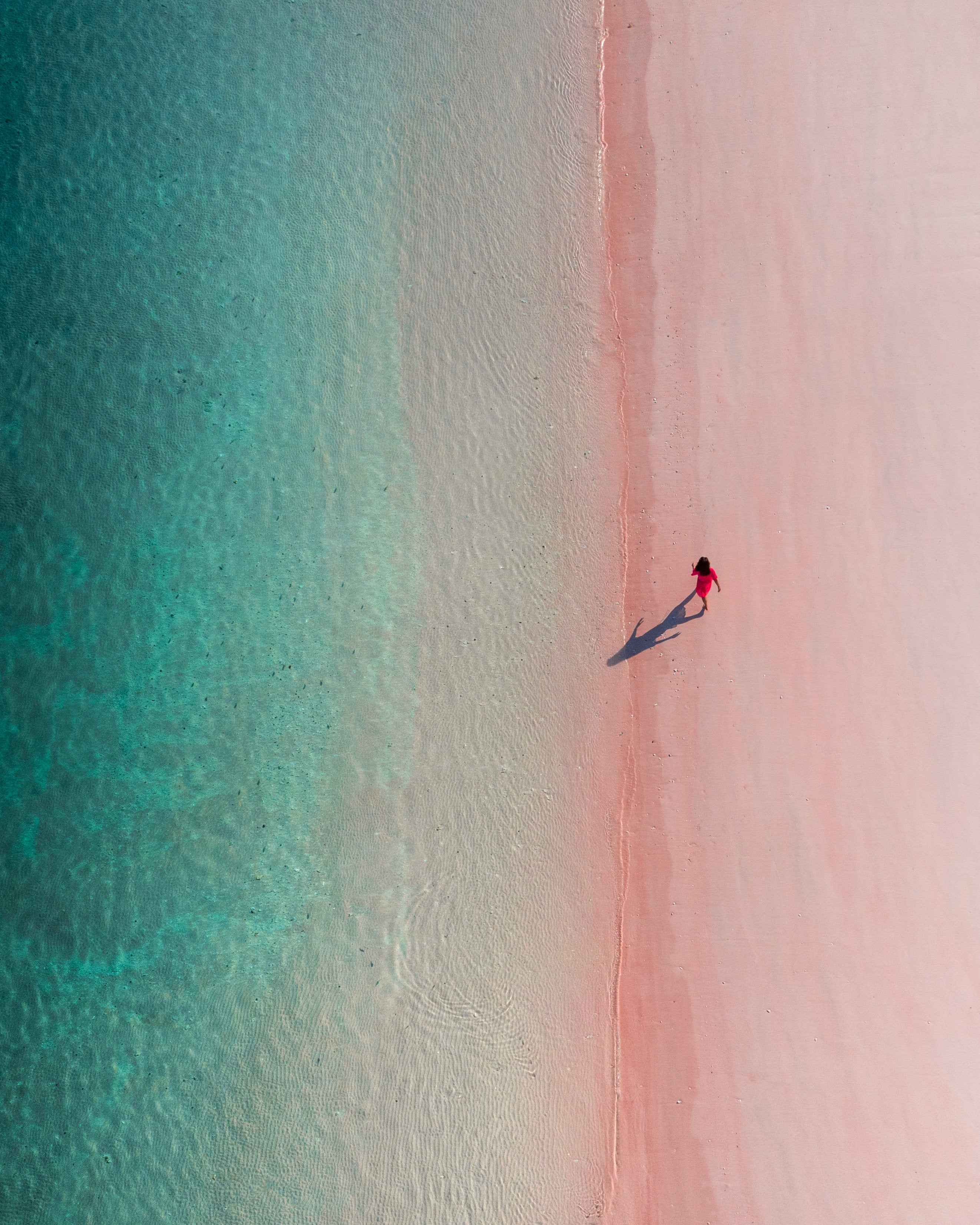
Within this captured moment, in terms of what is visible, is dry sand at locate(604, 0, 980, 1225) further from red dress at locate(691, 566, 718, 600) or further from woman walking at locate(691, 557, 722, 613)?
red dress at locate(691, 566, 718, 600)

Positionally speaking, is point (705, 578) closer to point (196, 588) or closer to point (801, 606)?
point (801, 606)

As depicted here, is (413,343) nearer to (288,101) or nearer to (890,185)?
(288,101)

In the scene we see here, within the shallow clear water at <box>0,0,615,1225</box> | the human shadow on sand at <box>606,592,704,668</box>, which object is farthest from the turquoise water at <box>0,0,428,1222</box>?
the human shadow on sand at <box>606,592,704,668</box>

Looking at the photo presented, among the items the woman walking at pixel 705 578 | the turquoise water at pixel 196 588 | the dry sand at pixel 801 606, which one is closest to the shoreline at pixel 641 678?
the dry sand at pixel 801 606

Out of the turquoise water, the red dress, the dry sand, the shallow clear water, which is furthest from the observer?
the turquoise water

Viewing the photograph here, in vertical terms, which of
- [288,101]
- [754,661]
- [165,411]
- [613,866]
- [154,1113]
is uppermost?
[288,101]

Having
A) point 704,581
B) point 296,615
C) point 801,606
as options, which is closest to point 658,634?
point 704,581

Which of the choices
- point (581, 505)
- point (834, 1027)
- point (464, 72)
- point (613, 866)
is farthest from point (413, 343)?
point (834, 1027)
